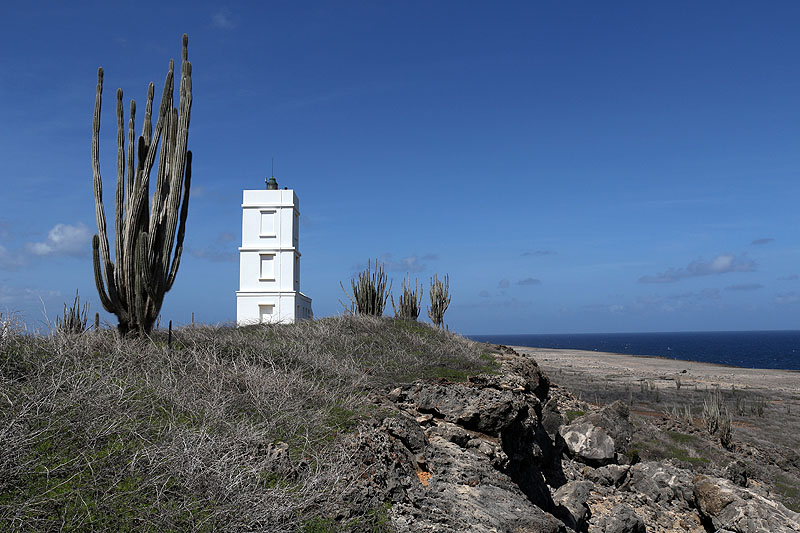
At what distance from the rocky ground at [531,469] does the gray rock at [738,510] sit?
0.02m

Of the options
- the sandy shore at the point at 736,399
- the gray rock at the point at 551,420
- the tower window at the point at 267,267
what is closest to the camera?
the gray rock at the point at 551,420

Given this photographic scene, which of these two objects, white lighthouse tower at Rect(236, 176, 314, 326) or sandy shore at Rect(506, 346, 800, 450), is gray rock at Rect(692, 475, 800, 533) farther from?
white lighthouse tower at Rect(236, 176, 314, 326)

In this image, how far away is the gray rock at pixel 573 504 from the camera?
773cm

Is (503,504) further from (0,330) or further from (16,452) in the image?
(0,330)

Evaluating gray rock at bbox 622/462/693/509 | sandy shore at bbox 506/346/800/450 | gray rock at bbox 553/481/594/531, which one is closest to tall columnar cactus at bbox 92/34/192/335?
gray rock at bbox 553/481/594/531

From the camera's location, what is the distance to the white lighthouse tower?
69.4 feet

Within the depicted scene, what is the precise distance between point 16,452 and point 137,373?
275 cm

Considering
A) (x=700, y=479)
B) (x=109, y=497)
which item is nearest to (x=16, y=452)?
(x=109, y=497)

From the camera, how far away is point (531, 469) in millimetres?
7992

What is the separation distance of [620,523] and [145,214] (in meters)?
8.38

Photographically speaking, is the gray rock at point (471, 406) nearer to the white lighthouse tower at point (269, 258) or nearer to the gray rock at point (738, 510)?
the gray rock at point (738, 510)

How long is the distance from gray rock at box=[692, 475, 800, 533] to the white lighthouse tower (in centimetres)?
1442

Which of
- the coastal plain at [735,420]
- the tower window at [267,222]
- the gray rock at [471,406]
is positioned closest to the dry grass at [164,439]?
the gray rock at [471,406]

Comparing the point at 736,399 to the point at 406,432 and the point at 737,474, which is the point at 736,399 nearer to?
the point at 737,474
